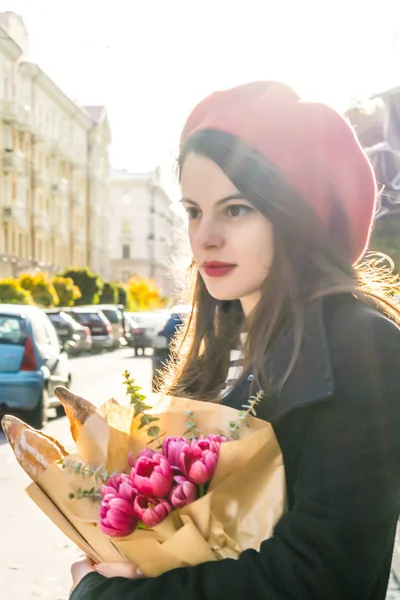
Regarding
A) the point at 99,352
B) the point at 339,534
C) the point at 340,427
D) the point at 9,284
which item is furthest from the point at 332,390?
the point at 99,352

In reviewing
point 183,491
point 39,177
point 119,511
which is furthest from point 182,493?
point 39,177

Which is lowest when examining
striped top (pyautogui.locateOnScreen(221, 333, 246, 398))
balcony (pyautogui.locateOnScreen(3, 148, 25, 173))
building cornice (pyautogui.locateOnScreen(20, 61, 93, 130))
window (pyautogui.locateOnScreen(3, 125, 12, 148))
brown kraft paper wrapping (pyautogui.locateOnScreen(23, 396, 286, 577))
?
brown kraft paper wrapping (pyautogui.locateOnScreen(23, 396, 286, 577))

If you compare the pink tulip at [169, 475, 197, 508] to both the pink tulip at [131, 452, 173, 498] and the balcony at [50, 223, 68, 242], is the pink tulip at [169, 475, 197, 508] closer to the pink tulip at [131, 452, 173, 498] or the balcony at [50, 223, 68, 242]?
the pink tulip at [131, 452, 173, 498]

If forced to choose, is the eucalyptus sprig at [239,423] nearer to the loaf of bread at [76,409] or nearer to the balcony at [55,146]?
the loaf of bread at [76,409]

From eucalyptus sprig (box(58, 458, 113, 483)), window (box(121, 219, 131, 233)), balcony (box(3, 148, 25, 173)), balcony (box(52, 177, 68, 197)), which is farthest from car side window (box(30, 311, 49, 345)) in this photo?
window (box(121, 219, 131, 233))

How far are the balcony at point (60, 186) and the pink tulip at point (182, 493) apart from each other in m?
63.7

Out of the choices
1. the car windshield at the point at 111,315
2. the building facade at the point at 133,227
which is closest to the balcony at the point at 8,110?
the car windshield at the point at 111,315

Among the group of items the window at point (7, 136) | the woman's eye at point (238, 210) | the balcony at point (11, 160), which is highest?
the window at point (7, 136)

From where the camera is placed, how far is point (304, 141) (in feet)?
5.55

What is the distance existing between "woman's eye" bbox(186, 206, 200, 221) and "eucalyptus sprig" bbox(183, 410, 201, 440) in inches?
16.5

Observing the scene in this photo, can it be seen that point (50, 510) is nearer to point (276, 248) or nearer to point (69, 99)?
point (276, 248)

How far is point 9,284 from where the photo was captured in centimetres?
3406

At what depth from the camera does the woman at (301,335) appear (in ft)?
4.84

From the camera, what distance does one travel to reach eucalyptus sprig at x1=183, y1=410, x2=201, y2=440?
162cm
